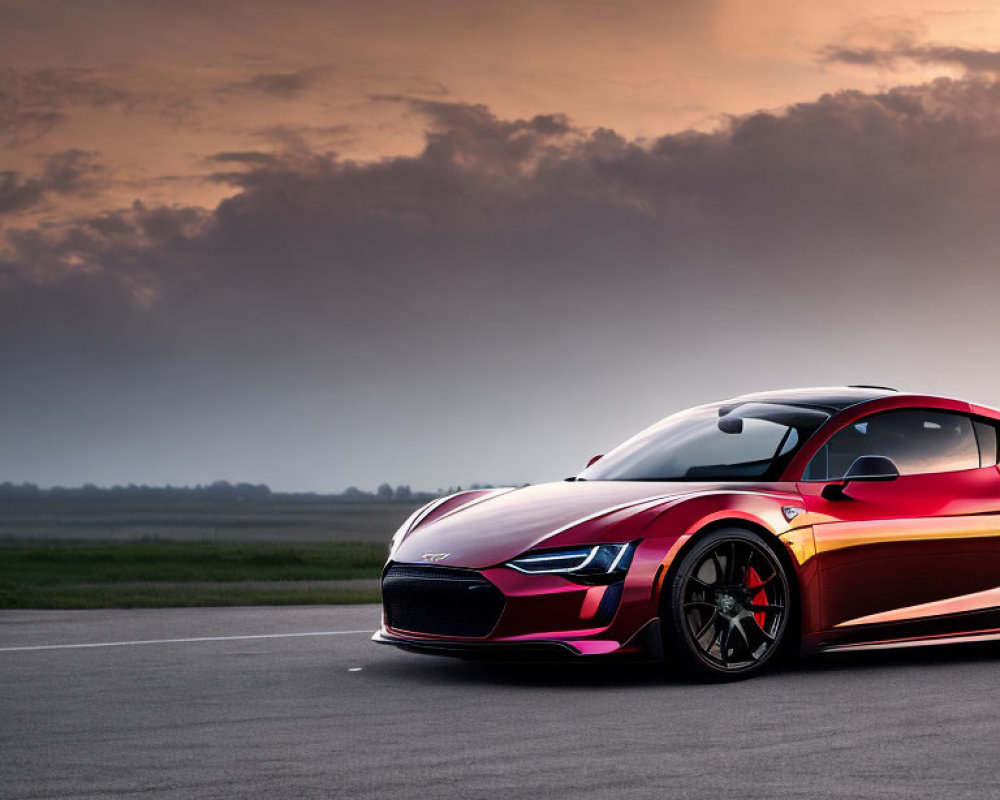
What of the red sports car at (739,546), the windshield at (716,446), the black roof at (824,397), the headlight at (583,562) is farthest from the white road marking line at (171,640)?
the headlight at (583,562)

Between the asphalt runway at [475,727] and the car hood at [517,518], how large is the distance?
0.70m

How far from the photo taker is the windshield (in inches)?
349

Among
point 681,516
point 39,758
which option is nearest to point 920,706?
point 681,516

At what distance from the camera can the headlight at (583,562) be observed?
7812 mm

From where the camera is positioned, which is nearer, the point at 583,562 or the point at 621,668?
the point at 583,562

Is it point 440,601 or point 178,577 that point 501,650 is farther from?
point 178,577

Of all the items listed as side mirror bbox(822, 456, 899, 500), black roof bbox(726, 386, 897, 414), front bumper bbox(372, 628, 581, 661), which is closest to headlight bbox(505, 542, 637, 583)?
front bumper bbox(372, 628, 581, 661)

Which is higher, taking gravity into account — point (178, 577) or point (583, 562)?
point (583, 562)

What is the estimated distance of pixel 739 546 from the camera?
8117mm

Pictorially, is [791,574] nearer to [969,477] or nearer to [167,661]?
[969,477]

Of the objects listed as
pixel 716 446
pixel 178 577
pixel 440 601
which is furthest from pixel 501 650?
pixel 178 577

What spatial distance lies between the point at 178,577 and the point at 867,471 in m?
23.0

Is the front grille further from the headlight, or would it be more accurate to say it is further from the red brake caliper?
the red brake caliper

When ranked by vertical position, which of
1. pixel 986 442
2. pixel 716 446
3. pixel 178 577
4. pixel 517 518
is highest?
pixel 716 446
